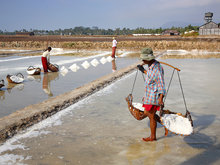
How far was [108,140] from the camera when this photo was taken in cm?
436

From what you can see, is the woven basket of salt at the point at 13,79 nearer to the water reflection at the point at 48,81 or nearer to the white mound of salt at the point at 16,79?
the white mound of salt at the point at 16,79

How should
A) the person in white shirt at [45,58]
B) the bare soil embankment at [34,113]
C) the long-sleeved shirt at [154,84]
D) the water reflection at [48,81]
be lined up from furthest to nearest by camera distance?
the person in white shirt at [45,58], the water reflection at [48,81], the bare soil embankment at [34,113], the long-sleeved shirt at [154,84]

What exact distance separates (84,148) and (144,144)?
0.97m

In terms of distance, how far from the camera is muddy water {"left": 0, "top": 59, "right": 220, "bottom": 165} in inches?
146

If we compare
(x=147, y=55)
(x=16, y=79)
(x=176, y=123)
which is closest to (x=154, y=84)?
(x=147, y=55)

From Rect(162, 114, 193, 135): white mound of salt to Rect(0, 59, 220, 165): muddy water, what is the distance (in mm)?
297

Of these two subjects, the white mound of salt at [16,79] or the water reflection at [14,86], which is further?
the white mound of salt at [16,79]

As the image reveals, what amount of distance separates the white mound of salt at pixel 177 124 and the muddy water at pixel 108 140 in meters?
0.30

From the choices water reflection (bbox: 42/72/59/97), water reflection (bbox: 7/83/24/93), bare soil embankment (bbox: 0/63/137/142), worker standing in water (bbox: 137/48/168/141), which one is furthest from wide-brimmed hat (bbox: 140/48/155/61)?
water reflection (bbox: 7/83/24/93)

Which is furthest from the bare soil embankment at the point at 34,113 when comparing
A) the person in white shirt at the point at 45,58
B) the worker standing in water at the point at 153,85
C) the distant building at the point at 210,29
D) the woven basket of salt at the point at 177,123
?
the distant building at the point at 210,29

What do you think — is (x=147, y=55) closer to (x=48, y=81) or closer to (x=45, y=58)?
(x=48, y=81)

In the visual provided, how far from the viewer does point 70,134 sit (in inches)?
183

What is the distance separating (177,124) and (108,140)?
46.1 inches

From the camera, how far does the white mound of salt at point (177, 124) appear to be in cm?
396
